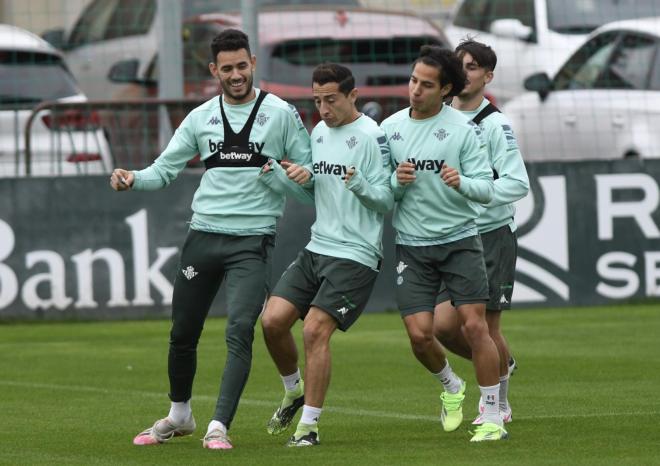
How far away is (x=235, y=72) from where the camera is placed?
29.2ft

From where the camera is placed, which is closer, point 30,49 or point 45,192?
point 45,192

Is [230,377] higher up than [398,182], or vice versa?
[398,182]

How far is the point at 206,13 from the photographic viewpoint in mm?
19125

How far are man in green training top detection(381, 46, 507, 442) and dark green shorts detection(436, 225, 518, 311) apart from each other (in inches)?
26.8

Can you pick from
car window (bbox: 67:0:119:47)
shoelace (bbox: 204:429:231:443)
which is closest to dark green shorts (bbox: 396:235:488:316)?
shoelace (bbox: 204:429:231:443)

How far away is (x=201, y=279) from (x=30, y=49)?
10.0 meters

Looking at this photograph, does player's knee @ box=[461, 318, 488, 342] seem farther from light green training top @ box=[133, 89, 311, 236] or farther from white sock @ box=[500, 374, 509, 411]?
light green training top @ box=[133, 89, 311, 236]

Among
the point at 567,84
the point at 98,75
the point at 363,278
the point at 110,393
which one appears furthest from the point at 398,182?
the point at 98,75

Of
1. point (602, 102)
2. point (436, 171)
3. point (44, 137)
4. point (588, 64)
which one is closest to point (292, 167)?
point (436, 171)

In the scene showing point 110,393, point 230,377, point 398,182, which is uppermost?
point 398,182

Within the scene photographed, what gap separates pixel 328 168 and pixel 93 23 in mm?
11483

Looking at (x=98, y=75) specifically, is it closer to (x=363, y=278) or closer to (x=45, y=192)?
(x=45, y=192)

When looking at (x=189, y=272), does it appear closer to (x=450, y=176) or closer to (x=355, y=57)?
(x=450, y=176)

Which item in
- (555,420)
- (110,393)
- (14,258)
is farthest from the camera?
(14,258)
